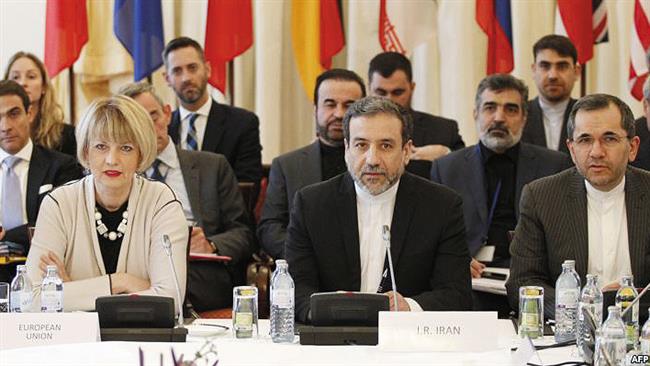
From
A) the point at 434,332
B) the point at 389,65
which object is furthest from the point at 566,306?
the point at 389,65

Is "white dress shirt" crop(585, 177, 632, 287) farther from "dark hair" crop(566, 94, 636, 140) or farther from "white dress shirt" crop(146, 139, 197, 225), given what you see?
"white dress shirt" crop(146, 139, 197, 225)

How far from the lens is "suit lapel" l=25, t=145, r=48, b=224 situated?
554 centimetres

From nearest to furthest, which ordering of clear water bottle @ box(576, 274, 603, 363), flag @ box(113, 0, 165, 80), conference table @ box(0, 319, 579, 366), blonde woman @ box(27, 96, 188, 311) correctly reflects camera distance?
conference table @ box(0, 319, 579, 366)
clear water bottle @ box(576, 274, 603, 363)
blonde woman @ box(27, 96, 188, 311)
flag @ box(113, 0, 165, 80)

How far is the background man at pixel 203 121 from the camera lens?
20.8ft

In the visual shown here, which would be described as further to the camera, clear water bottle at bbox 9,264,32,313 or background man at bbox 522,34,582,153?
background man at bbox 522,34,582,153

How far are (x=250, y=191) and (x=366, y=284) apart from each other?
1.71 metres

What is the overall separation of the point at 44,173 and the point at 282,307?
2401 mm

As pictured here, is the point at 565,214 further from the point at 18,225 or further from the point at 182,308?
the point at 18,225

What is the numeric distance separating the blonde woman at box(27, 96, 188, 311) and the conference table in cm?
88

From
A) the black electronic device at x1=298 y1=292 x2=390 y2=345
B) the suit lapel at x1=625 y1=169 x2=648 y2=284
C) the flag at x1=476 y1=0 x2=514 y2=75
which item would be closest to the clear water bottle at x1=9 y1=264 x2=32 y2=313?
the black electronic device at x1=298 y1=292 x2=390 y2=345

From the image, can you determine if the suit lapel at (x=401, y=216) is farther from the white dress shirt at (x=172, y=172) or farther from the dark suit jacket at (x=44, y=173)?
the dark suit jacket at (x=44, y=173)

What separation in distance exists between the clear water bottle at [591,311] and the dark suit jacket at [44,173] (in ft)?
9.68

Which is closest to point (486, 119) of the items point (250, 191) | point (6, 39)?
point (250, 191)

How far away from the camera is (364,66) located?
7.40 m
